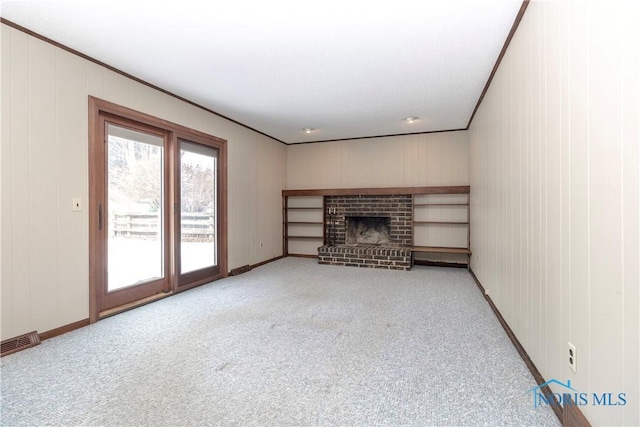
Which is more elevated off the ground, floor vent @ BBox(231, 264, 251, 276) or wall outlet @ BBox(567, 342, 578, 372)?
wall outlet @ BBox(567, 342, 578, 372)

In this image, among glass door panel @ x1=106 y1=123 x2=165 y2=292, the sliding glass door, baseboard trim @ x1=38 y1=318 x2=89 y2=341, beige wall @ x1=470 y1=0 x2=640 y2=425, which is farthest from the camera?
the sliding glass door

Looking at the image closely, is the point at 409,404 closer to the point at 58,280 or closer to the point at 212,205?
the point at 58,280

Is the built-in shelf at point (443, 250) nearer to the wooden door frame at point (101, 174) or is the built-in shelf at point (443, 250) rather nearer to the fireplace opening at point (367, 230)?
the fireplace opening at point (367, 230)

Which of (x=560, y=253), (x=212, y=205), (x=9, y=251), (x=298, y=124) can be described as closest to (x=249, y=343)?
(x=9, y=251)

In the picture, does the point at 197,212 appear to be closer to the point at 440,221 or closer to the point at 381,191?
the point at 381,191

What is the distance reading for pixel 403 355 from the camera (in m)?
2.16

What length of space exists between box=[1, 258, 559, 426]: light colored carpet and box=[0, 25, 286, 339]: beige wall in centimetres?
35

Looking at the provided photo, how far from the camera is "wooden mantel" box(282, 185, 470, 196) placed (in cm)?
520

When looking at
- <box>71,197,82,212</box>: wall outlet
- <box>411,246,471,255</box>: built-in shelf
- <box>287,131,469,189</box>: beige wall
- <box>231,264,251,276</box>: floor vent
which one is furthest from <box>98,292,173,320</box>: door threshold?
<box>411,246,471,255</box>: built-in shelf

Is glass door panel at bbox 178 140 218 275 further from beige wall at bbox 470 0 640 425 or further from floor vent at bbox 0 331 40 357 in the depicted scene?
beige wall at bbox 470 0 640 425

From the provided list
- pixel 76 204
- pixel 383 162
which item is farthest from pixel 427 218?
pixel 76 204

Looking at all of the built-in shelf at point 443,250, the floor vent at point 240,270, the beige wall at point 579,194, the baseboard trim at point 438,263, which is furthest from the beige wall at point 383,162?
the beige wall at point 579,194

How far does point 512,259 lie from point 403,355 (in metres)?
1.18

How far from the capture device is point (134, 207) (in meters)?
3.36
